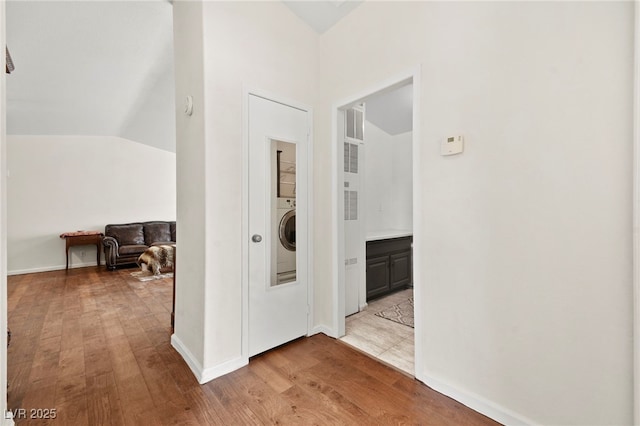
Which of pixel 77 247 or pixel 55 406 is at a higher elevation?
pixel 77 247

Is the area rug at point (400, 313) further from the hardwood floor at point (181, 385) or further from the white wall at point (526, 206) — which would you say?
the white wall at point (526, 206)

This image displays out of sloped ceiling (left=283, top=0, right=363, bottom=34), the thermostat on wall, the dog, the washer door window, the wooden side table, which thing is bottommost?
the dog

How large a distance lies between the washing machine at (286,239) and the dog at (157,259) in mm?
3603

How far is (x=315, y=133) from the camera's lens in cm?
271

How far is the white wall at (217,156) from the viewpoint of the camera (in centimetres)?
198

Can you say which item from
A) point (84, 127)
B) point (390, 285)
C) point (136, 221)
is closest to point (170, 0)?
point (390, 285)

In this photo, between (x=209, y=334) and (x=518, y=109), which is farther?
(x=209, y=334)

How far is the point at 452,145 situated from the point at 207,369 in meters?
2.29

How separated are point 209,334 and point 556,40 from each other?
9.00ft

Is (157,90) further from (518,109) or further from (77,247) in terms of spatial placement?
(518,109)

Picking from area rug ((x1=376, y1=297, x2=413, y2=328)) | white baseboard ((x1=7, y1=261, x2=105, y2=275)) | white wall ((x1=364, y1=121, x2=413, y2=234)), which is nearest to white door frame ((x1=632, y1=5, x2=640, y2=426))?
area rug ((x1=376, y1=297, x2=413, y2=328))

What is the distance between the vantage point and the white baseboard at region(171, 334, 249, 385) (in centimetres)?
193

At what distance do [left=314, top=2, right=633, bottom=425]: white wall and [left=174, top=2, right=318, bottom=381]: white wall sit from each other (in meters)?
1.16

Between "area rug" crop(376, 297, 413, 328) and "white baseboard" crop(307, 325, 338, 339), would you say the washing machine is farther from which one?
"area rug" crop(376, 297, 413, 328)
